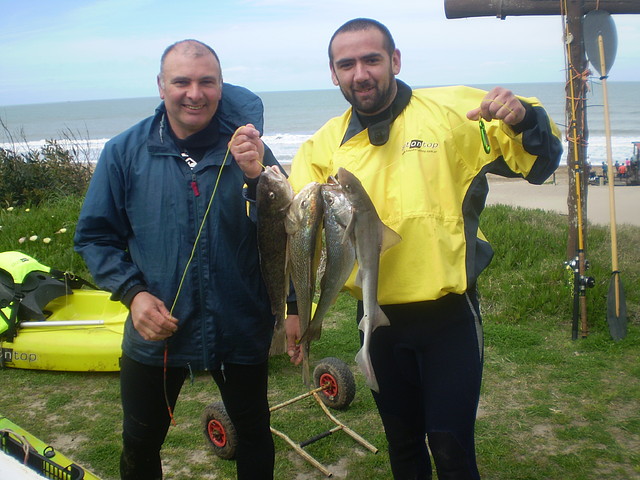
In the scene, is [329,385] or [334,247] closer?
[334,247]

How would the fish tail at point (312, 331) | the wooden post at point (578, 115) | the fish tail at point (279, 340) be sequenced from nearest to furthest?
the fish tail at point (312, 331), the fish tail at point (279, 340), the wooden post at point (578, 115)

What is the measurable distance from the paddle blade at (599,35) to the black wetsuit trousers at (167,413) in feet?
13.7

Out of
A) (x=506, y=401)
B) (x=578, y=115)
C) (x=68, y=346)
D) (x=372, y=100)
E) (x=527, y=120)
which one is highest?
(x=578, y=115)

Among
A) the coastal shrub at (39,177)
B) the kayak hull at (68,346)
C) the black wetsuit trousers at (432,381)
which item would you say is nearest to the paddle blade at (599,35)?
the black wetsuit trousers at (432,381)

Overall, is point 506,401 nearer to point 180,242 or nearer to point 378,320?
point 378,320

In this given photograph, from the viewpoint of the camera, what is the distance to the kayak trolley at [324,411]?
402cm

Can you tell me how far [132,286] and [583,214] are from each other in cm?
442

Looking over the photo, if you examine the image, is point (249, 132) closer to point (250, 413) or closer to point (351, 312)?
point (250, 413)

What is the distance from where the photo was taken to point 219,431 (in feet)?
13.5

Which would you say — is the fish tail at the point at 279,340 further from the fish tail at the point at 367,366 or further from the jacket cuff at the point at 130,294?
the jacket cuff at the point at 130,294

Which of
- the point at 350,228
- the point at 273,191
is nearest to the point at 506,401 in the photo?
the point at 350,228

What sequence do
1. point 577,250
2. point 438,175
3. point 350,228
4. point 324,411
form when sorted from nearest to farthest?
point 350,228 → point 438,175 → point 324,411 → point 577,250

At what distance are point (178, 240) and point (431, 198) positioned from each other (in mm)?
1201

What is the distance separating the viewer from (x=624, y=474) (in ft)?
12.2
